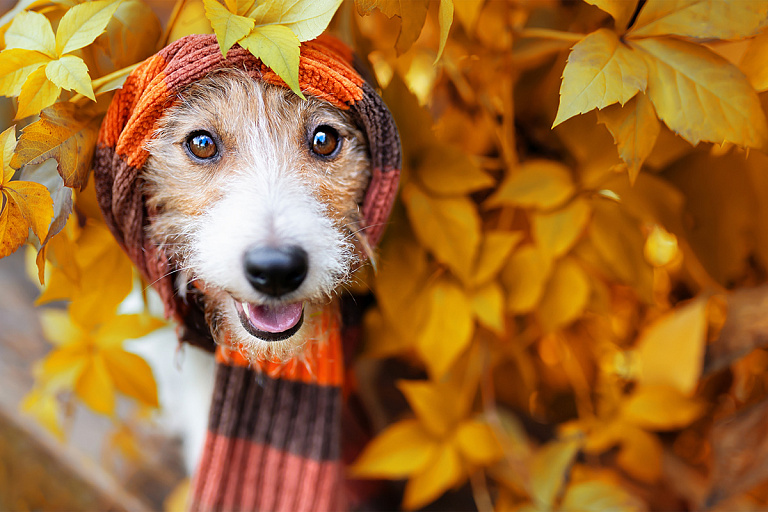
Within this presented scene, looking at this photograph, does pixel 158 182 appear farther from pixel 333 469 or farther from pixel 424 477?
pixel 424 477

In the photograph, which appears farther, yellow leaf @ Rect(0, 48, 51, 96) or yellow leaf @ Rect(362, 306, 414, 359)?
yellow leaf @ Rect(362, 306, 414, 359)

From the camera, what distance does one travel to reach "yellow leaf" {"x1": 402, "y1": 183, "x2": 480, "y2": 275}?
701 millimetres

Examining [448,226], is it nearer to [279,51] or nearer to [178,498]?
[279,51]

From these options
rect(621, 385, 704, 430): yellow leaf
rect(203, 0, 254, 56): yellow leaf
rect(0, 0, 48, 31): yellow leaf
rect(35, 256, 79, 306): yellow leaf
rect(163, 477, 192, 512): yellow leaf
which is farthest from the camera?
rect(163, 477, 192, 512): yellow leaf

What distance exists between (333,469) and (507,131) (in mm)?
599

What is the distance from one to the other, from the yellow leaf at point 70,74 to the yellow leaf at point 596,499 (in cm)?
89

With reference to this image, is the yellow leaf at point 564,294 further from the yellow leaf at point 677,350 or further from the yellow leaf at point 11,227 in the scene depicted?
the yellow leaf at point 11,227

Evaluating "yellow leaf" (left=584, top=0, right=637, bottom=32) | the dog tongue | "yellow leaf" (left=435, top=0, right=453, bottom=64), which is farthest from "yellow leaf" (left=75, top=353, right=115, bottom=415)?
"yellow leaf" (left=584, top=0, right=637, bottom=32)

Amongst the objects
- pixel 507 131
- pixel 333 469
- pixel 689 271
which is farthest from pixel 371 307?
pixel 689 271

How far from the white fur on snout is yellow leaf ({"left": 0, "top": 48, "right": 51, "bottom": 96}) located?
226 mm

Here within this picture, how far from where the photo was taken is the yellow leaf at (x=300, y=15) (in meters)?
0.51

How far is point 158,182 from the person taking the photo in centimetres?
61

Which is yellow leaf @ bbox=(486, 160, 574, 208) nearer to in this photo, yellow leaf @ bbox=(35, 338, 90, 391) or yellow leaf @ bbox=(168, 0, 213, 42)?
yellow leaf @ bbox=(168, 0, 213, 42)

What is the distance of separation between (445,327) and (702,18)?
48cm
